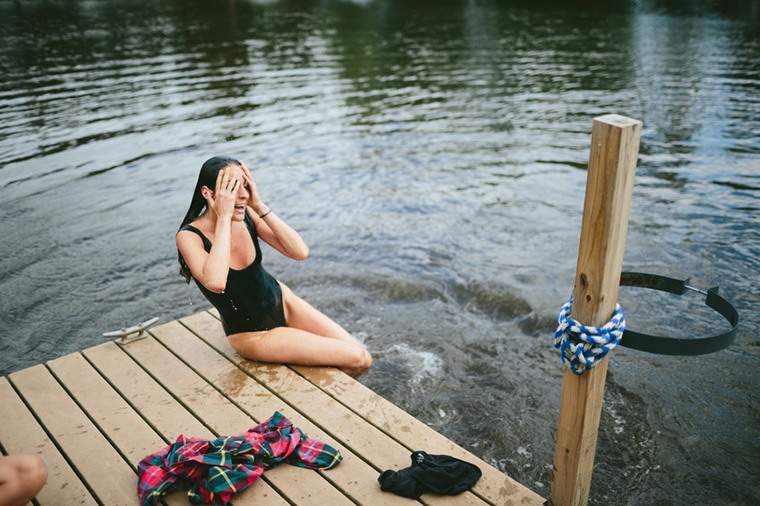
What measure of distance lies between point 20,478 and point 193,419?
1183mm

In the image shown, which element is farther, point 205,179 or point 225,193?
point 205,179

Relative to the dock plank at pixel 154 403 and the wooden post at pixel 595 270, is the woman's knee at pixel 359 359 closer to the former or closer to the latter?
the dock plank at pixel 154 403

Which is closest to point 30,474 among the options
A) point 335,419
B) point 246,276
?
point 335,419

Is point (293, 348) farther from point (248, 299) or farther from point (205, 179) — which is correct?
point (205, 179)

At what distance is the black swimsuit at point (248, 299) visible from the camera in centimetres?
471

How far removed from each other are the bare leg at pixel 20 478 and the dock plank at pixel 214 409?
1096 millimetres

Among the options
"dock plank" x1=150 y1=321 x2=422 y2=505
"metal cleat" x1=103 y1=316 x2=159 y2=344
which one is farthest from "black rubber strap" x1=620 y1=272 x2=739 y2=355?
"metal cleat" x1=103 y1=316 x2=159 y2=344

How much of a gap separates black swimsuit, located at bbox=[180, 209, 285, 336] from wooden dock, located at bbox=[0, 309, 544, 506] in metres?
0.33

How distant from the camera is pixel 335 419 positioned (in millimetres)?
4254

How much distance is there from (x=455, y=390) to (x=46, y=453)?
3.35 metres

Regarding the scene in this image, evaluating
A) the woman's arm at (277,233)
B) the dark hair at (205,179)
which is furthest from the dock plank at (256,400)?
the woman's arm at (277,233)

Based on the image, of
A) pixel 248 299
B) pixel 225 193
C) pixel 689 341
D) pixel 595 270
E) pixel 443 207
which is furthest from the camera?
pixel 443 207

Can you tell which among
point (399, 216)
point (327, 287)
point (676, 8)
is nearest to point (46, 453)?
point (327, 287)

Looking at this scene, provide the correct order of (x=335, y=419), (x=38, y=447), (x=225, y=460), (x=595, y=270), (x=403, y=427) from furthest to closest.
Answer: (x=335, y=419), (x=403, y=427), (x=38, y=447), (x=225, y=460), (x=595, y=270)
